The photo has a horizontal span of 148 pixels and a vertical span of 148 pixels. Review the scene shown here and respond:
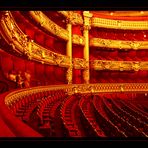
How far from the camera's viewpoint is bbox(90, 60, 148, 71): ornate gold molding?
954 centimetres

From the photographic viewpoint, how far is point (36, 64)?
726cm

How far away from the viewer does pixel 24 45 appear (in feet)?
18.1

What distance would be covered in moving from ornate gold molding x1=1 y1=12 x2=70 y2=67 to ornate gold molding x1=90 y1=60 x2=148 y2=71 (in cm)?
150

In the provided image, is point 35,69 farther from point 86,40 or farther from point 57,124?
point 57,124

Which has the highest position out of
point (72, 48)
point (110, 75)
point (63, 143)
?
point (72, 48)

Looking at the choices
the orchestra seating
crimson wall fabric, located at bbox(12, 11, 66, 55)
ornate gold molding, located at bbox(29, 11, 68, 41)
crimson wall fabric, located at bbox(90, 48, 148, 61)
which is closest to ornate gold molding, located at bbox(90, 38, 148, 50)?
crimson wall fabric, located at bbox(90, 48, 148, 61)

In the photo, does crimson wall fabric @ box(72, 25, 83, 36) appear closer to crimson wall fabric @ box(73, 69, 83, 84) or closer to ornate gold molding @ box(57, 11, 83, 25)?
ornate gold molding @ box(57, 11, 83, 25)

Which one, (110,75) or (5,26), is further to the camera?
(110,75)

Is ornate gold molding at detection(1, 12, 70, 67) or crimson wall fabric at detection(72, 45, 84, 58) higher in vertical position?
crimson wall fabric at detection(72, 45, 84, 58)

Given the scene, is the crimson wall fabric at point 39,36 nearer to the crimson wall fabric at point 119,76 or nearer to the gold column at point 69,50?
the gold column at point 69,50

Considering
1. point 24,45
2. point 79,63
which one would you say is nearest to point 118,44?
point 79,63
